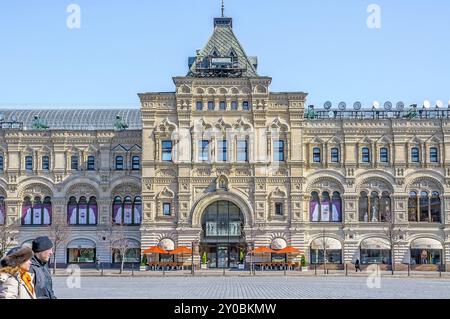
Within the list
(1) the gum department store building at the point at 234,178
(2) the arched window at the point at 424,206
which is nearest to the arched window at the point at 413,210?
(1) the gum department store building at the point at 234,178

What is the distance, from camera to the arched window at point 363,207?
77.3 meters

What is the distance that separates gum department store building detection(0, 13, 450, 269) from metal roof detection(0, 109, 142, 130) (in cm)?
608

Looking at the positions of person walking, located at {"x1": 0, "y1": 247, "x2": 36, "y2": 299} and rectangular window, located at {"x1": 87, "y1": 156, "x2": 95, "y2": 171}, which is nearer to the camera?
person walking, located at {"x1": 0, "y1": 247, "x2": 36, "y2": 299}

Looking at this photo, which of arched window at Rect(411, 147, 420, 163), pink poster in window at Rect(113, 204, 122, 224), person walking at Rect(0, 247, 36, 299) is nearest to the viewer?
person walking at Rect(0, 247, 36, 299)

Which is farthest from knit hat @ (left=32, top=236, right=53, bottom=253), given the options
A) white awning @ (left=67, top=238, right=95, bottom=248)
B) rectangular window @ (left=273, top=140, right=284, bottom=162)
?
white awning @ (left=67, top=238, right=95, bottom=248)

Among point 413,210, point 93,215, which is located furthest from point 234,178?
point 413,210

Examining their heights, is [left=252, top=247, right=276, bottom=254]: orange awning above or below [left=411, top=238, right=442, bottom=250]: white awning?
below

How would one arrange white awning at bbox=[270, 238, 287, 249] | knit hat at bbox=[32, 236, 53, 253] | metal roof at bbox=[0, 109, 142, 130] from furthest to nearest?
metal roof at bbox=[0, 109, 142, 130]
white awning at bbox=[270, 238, 287, 249]
knit hat at bbox=[32, 236, 53, 253]

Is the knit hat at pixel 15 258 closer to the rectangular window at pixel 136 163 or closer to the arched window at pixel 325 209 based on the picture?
the arched window at pixel 325 209

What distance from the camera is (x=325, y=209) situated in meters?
77.4

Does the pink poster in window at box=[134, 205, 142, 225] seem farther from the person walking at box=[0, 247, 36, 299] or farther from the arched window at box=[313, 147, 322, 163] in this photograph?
the person walking at box=[0, 247, 36, 299]

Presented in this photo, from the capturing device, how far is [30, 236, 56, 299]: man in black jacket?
8.35 m

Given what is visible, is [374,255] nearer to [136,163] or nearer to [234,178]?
[234,178]
